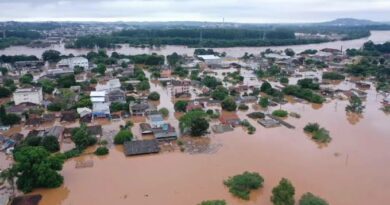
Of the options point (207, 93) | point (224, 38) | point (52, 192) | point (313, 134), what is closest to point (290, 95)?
point (207, 93)

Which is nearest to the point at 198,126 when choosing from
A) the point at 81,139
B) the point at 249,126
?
the point at 249,126

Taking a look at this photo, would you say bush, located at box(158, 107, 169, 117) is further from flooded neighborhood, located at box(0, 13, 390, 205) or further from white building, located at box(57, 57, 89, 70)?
white building, located at box(57, 57, 89, 70)

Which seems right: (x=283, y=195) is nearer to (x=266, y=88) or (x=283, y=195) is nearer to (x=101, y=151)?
(x=101, y=151)

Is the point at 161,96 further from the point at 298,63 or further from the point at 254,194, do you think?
the point at 298,63

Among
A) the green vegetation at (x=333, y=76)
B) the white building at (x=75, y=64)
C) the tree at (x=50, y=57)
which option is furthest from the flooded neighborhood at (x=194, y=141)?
the tree at (x=50, y=57)

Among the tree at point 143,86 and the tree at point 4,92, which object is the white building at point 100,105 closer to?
the tree at point 143,86

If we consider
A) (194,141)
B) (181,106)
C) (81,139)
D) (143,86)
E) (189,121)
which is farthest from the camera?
(143,86)
